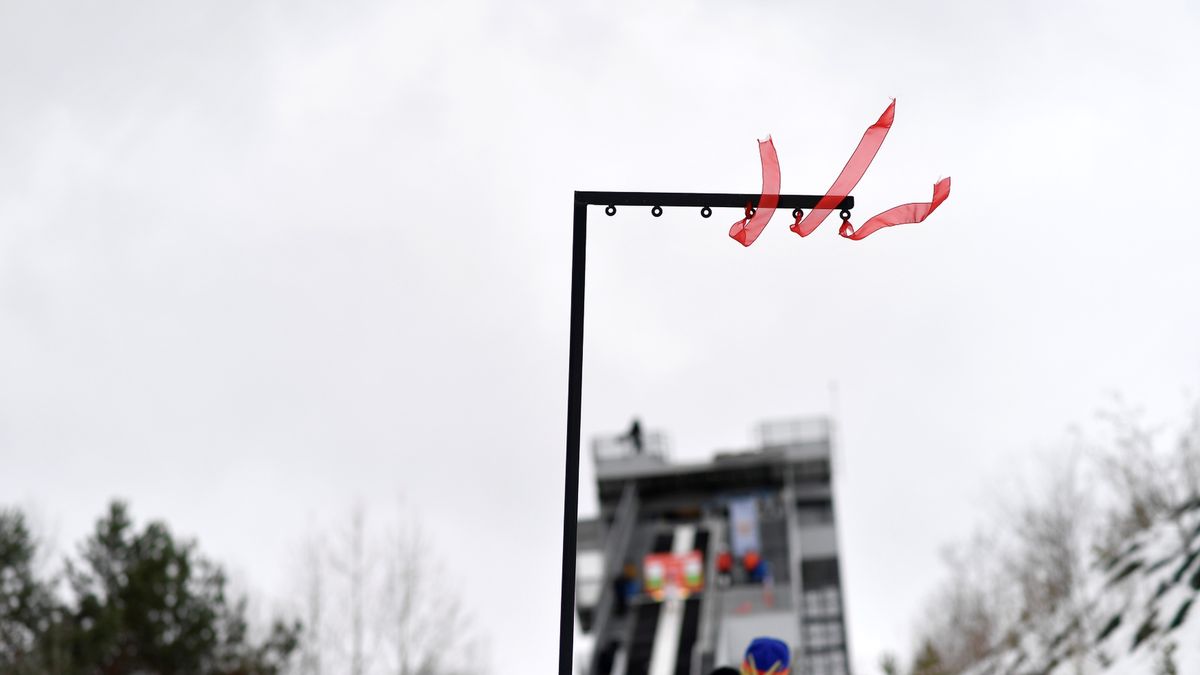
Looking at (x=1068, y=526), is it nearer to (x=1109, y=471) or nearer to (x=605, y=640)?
(x=1109, y=471)

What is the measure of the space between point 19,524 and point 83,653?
6.40 metres

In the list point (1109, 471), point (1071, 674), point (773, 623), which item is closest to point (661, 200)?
point (1071, 674)

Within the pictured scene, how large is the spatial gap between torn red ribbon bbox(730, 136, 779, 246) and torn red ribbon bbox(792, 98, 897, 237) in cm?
13

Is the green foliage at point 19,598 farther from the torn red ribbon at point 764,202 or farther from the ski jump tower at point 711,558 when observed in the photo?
the torn red ribbon at point 764,202

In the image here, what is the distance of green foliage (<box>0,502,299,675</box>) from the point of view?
29.3 metres

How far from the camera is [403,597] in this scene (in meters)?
27.3

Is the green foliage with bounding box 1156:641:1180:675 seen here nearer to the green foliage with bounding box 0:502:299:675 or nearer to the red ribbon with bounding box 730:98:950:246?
the red ribbon with bounding box 730:98:950:246

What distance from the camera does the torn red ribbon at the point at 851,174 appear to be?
14.5 feet

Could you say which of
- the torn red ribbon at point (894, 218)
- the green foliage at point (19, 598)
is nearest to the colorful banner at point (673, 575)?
the green foliage at point (19, 598)

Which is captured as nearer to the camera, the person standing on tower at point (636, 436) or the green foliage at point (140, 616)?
the green foliage at point (140, 616)

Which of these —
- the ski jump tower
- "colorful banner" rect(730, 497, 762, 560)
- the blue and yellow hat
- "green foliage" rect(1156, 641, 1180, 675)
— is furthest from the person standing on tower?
the blue and yellow hat

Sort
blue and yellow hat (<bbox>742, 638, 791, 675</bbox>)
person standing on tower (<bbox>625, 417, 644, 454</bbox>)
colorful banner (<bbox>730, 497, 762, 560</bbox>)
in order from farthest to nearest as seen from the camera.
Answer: person standing on tower (<bbox>625, 417, 644, 454</bbox>) → colorful banner (<bbox>730, 497, 762, 560</bbox>) → blue and yellow hat (<bbox>742, 638, 791, 675</bbox>)

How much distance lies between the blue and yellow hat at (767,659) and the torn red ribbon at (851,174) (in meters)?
2.27

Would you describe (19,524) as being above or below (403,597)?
above
